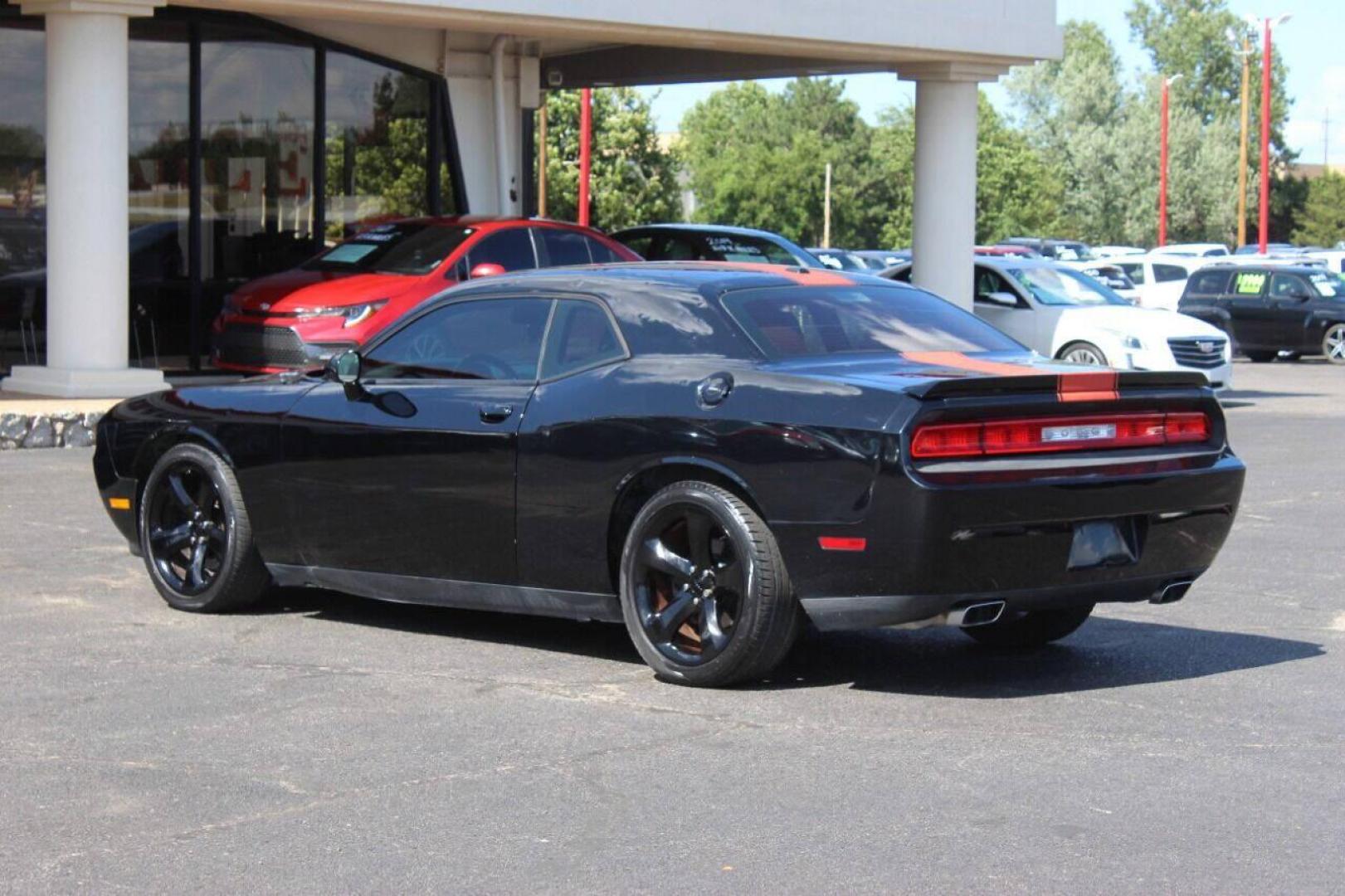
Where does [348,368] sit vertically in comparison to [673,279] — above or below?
below

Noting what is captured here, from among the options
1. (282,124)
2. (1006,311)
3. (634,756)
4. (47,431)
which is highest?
(282,124)

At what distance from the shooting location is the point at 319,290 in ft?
56.2

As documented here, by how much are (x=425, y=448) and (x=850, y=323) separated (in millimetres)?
1672

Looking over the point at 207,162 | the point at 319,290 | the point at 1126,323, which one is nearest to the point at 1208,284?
the point at 1126,323

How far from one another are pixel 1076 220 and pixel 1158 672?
86.0 metres

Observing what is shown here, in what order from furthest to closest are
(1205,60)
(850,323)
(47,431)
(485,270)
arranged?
1. (1205,60)
2. (485,270)
3. (47,431)
4. (850,323)

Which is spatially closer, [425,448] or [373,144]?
[425,448]

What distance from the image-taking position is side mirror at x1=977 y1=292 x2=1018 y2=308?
22281mm

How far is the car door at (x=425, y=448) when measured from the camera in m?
7.50

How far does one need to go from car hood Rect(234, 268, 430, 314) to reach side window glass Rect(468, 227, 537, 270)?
2.13 feet

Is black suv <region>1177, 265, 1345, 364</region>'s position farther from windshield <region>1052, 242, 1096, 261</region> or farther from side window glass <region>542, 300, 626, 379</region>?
side window glass <region>542, 300, 626, 379</region>

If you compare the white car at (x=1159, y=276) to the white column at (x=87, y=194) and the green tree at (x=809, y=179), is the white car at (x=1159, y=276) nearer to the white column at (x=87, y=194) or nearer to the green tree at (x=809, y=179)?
the white column at (x=87, y=194)

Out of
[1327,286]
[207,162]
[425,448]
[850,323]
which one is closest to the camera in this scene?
[850,323]

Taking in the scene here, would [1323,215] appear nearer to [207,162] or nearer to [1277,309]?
[1277,309]
